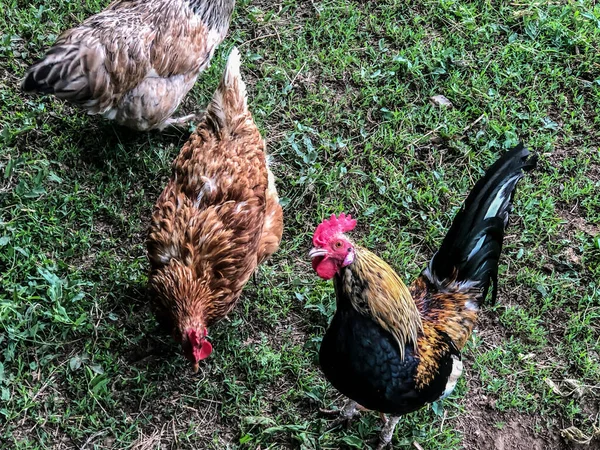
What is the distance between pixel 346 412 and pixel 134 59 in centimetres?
281

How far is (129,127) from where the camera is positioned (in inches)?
164

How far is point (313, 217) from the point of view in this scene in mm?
4246

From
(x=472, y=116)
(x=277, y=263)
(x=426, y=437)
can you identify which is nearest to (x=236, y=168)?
(x=277, y=263)

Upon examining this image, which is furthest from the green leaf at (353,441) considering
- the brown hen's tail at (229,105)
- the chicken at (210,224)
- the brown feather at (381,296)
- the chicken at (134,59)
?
the chicken at (134,59)

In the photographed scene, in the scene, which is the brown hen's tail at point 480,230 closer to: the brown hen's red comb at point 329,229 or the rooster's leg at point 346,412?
the brown hen's red comb at point 329,229

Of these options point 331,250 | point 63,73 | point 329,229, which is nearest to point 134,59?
point 63,73

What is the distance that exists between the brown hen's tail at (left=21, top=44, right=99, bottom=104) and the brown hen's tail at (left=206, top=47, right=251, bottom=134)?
0.84m

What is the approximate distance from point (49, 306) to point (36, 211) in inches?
29.6

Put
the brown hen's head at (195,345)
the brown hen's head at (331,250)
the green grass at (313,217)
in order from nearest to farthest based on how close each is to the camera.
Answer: the brown hen's head at (331,250)
the brown hen's head at (195,345)
the green grass at (313,217)

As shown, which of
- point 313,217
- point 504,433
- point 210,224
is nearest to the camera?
point 210,224

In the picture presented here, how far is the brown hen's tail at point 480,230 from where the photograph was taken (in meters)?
3.26

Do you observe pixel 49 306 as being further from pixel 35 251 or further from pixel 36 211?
pixel 36 211

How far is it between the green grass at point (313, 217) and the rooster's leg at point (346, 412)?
0.22 feet

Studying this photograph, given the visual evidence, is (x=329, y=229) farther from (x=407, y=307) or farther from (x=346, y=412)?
(x=346, y=412)
